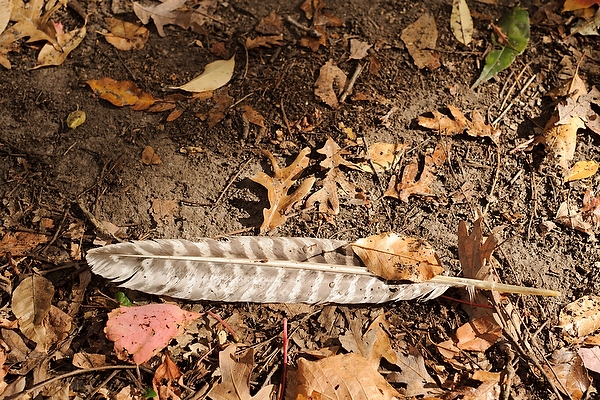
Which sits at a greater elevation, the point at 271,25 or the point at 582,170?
the point at 271,25

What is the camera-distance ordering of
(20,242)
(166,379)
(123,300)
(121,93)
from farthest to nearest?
1. (121,93)
2. (20,242)
3. (123,300)
4. (166,379)

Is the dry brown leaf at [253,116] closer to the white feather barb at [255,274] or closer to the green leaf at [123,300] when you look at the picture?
the white feather barb at [255,274]

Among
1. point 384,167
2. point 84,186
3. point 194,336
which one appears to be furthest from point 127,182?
point 384,167

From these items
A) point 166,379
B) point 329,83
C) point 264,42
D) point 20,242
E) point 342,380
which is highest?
point 264,42

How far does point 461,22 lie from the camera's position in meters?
2.97

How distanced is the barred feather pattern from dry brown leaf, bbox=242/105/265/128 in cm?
67

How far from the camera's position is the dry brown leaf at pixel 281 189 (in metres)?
2.40

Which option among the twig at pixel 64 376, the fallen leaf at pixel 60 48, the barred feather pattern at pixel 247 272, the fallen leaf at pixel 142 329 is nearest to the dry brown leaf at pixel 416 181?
the barred feather pattern at pixel 247 272

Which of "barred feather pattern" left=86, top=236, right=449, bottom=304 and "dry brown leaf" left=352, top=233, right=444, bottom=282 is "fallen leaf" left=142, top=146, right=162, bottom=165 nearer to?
"barred feather pattern" left=86, top=236, right=449, bottom=304

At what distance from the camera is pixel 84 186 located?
2.47 metres

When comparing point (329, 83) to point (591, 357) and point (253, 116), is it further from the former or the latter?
point (591, 357)

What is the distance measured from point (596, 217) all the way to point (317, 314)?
4.46 ft

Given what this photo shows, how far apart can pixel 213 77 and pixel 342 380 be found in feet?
5.26

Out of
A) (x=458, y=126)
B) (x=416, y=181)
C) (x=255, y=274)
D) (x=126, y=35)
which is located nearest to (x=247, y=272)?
(x=255, y=274)
